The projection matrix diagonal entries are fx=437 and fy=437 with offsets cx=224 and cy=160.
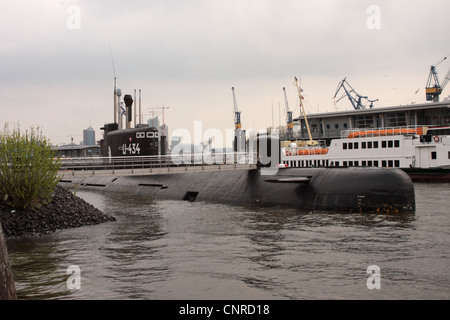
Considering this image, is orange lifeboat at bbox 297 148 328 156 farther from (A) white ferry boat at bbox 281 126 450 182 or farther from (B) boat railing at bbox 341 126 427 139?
(B) boat railing at bbox 341 126 427 139

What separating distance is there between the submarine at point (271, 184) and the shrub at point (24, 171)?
2.84 metres

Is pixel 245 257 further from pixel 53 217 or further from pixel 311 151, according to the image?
pixel 311 151

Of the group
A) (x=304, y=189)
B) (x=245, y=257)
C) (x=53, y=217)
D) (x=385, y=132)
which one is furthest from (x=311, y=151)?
(x=245, y=257)

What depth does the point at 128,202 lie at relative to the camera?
1073 inches

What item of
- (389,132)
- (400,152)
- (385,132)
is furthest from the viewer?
(389,132)

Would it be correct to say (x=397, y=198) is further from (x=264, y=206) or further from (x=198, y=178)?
(x=198, y=178)

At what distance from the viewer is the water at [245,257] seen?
30.5 ft

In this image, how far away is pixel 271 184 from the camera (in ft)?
78.3

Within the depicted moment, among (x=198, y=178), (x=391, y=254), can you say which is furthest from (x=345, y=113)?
(x=391, y=254)

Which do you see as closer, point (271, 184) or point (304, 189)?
point (304, 189)

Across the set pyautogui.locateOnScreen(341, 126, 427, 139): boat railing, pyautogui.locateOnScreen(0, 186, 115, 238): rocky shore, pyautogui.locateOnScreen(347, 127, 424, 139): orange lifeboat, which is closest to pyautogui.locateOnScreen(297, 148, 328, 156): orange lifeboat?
pyautogui.locateOnScreen(341, 126, 427, 139): boat railing

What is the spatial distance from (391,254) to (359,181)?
8.38 m

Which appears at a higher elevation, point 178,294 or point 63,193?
point 63,193

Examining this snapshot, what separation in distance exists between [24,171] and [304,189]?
1274 cm
